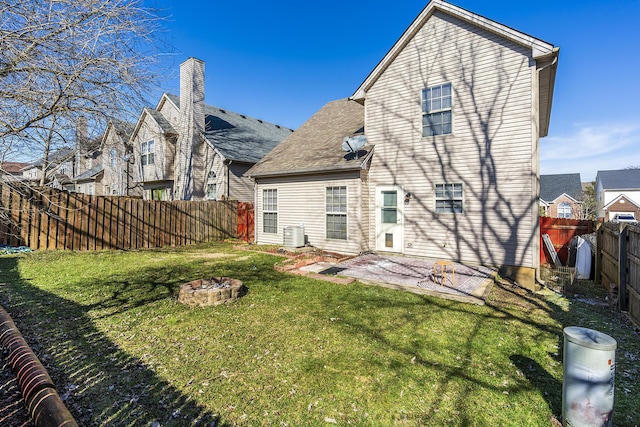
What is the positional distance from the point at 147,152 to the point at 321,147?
14462mm

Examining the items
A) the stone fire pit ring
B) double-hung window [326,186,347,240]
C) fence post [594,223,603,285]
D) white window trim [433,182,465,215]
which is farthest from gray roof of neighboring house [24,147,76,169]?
fence post [594,223,603,285]

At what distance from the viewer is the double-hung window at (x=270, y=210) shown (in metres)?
12.7

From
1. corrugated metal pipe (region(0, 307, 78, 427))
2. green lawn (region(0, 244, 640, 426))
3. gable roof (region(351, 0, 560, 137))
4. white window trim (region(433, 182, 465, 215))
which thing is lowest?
green lawn (region(0, 244, 640, 426))

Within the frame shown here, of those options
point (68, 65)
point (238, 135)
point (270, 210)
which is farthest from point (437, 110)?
point (238, 135)

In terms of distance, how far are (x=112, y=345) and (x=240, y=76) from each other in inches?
472

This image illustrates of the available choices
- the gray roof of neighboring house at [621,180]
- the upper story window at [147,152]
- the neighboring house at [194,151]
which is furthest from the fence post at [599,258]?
the gray roof of neighboring house at [621,180]

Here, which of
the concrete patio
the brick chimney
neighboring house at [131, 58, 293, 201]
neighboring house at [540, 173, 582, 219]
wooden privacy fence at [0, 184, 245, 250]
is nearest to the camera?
the concrete patio

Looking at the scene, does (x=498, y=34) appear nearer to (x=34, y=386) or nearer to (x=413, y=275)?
(x=413, y=275)

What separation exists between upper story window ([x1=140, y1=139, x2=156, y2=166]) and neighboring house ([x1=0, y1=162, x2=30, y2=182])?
53.6 feet

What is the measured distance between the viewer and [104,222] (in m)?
11.5

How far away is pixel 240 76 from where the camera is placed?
42.2 ft

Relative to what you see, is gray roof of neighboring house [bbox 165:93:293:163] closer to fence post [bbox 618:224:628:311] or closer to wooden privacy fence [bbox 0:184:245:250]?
wooden privacy fence [bbox 0:184:245:250]

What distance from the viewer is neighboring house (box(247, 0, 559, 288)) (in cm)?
784

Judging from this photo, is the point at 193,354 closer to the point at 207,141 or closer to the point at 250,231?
the point at 250,231
